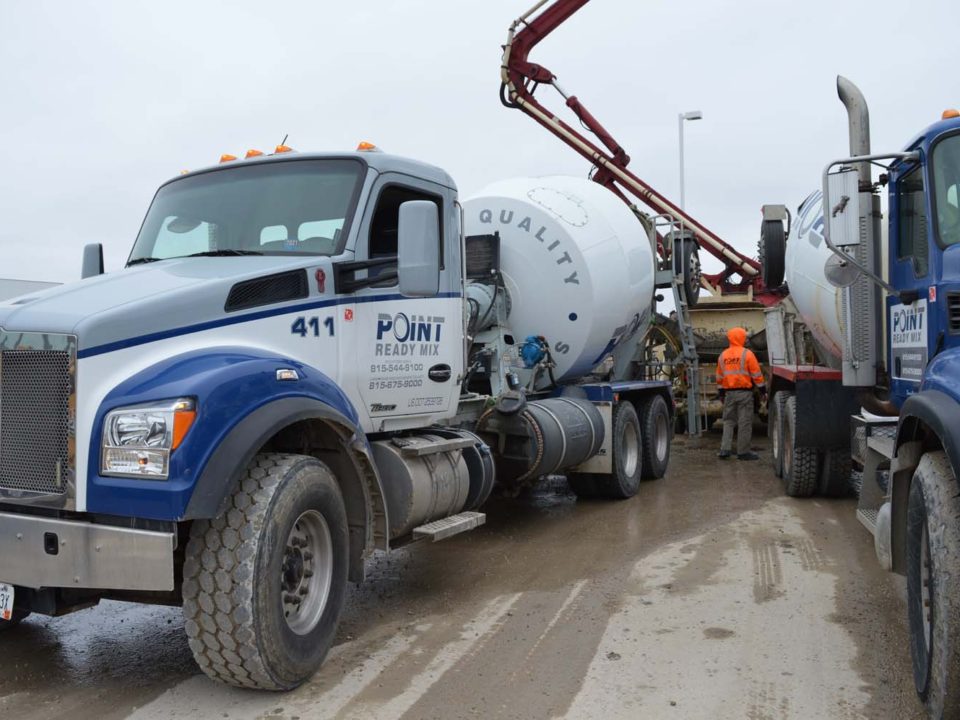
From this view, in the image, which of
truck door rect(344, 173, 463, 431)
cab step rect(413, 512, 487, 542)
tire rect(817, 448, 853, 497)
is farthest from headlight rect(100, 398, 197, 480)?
tire rect(817, 448, 853, 497)

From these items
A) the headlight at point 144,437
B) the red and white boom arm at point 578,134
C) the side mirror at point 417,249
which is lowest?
the headlight at point 144,437

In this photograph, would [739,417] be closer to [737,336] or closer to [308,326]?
[737,336]

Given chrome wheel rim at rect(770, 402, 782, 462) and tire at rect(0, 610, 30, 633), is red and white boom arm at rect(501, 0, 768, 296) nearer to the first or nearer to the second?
chrome wheel rim at rect(770, 402, 782, 462)

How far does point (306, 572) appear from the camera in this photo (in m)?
4.09

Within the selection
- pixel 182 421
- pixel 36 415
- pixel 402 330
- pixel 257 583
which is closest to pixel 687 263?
pixel 402 330

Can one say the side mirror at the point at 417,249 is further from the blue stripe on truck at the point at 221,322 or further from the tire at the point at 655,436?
the tire at the point at 655,436

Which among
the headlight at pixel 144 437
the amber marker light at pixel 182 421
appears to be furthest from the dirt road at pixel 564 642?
the amber marker light at pixel 182 421

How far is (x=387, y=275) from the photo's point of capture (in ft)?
16.1

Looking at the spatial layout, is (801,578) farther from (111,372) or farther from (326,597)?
(111,372)

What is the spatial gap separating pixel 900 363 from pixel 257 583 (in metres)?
3.99

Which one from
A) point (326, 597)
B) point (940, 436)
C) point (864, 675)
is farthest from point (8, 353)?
point (864, 675)

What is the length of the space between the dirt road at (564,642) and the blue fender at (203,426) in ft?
3.25

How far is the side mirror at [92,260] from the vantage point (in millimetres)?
5609

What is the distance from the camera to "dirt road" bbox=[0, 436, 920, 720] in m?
3.76
